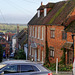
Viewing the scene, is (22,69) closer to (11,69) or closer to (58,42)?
(11,69)

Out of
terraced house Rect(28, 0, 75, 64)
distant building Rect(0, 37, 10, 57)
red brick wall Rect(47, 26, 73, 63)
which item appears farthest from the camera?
distant building Rect(0, 37, 10, 57)

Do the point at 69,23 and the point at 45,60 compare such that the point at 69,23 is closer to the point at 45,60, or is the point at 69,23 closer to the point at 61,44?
the point at 61,44

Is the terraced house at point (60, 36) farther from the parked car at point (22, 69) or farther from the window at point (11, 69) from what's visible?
the window at point (11, 69)

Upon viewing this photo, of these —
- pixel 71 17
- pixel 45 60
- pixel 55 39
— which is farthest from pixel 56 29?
pixel 45 60

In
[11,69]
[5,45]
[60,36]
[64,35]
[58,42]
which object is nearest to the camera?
[11,69]

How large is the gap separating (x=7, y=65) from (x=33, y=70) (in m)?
1.41

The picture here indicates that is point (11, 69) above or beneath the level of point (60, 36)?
beneath

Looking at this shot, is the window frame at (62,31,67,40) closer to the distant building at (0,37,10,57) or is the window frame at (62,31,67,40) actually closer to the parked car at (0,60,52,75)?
the parked car at (0,60,52,75)

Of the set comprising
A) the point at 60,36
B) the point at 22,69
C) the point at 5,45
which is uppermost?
the point at 60,36

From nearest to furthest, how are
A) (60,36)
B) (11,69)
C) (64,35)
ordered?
(11,69), (64,35), (60,36)

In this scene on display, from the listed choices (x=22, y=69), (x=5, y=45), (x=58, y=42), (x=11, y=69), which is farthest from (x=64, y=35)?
(x=5, y=45)

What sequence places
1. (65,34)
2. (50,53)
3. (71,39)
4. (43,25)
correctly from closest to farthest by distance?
(71,39), (65,34), (50,53), (43,25)

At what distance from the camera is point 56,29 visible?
2069cm

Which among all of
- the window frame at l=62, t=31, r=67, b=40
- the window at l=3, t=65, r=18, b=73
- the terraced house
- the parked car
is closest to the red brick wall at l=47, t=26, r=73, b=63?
the terraced house
